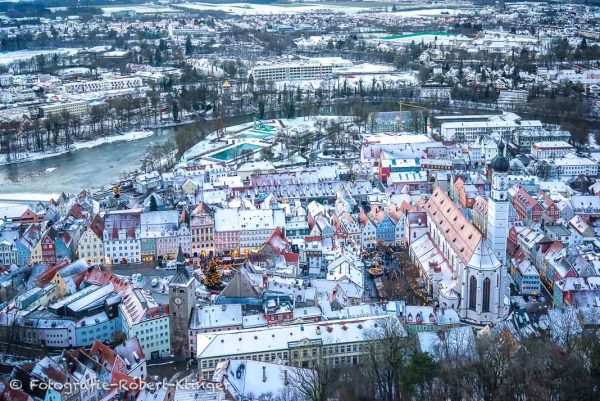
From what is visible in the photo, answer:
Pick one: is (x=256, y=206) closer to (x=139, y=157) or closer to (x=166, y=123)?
(x=139, y=157)

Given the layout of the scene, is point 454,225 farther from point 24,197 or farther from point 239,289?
point 24,197

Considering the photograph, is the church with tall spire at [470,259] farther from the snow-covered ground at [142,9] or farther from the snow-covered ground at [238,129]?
the snow-covered ground at [142,9]

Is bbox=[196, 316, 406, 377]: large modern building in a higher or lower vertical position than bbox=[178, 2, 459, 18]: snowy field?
lower

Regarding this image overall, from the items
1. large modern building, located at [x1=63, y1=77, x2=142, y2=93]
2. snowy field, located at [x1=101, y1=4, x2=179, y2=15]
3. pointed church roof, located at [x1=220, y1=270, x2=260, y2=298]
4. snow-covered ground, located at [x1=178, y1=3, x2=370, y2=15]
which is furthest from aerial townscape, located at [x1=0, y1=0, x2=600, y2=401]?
snow-covered ground, located at [x1=178, y1=3, x2=370, y2=15]

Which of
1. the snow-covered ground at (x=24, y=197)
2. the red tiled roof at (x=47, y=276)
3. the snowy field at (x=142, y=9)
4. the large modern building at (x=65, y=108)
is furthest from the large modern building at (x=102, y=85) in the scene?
the snowy field at (x=142, y=9)

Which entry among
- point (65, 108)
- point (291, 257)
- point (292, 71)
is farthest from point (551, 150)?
point (292, 71)

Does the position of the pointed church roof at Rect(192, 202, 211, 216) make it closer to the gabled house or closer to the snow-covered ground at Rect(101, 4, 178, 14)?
the gabled house
